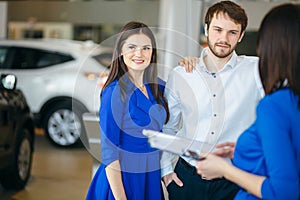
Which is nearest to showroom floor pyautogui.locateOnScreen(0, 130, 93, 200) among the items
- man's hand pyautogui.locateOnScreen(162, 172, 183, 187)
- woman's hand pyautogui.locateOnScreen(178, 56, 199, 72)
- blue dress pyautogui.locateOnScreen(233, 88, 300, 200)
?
man's hand pyautogui.locateOnScreen(162, 172, 183, 187)

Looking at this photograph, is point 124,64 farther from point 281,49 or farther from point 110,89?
point 281,49

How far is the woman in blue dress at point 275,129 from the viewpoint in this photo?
1539mm

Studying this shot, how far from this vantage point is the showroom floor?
5.06 meters

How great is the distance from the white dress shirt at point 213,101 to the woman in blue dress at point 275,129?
51cm

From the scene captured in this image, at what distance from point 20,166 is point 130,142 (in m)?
3.12

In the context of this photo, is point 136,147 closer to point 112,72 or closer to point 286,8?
point 112,72

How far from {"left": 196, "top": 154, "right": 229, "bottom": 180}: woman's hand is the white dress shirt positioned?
48 cm

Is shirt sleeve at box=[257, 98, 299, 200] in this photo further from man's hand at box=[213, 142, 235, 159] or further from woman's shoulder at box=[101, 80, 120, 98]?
woman's shoulder at box=[101, 80, 120, 98]

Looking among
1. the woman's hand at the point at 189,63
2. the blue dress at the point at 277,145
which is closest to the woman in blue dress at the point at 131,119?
the woman's hand at the point at 189,63

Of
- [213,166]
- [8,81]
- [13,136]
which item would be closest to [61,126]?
[13,136]

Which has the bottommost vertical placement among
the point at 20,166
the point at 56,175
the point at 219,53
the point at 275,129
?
the point at 56,175

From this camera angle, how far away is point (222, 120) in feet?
7.20

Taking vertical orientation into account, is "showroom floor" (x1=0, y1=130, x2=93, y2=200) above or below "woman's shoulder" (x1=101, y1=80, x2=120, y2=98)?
below

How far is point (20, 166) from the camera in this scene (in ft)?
16.7
